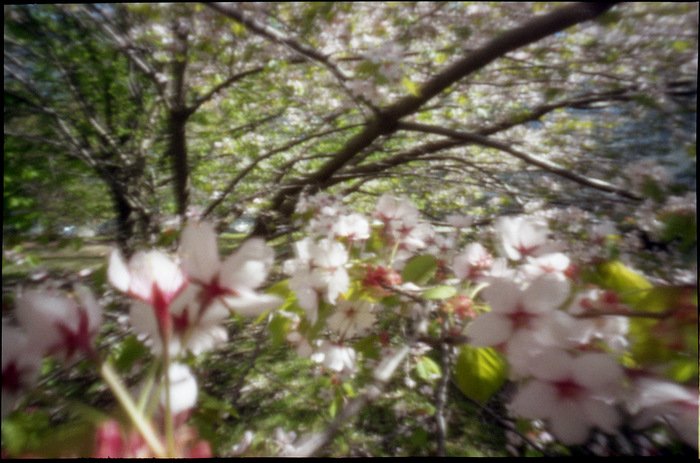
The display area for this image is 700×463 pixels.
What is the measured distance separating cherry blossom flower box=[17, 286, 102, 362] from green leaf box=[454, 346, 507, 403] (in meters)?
0.34

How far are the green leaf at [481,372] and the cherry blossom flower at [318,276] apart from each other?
165 millimetres

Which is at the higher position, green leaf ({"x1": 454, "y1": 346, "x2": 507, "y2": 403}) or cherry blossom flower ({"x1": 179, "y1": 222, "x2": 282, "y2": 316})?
cherry blossom flower ({"x1": 179, "y1": 222, "x2": 282, "y2": 316})

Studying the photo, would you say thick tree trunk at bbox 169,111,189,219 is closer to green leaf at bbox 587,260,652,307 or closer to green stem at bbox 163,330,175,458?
green stem at bbox 163,330,175,458

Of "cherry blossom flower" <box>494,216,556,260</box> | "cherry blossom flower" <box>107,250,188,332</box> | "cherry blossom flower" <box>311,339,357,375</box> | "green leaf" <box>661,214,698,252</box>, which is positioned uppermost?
"green leaf" <box>661,214,698,252</box>

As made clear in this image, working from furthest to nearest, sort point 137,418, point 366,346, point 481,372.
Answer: point 366,346, point 481,372, point 137,418

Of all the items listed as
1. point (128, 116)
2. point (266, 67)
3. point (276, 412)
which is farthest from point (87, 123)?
point (276, 412)

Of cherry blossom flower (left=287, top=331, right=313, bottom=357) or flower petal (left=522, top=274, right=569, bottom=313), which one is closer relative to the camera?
flower petal (left=522, top=274, right=569, bottom=313)

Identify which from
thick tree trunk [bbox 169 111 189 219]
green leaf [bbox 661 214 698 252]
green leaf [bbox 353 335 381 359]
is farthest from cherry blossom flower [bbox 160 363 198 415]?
thick tree trunk [bbox 169 111 189 219]

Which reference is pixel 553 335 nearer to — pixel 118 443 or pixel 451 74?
pixel 118 443

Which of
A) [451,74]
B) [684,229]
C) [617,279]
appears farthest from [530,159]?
[617,279]

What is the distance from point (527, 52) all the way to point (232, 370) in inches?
52.4

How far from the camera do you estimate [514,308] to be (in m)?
0.34

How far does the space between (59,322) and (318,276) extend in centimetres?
26

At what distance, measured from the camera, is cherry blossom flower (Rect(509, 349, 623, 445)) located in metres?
0.29
